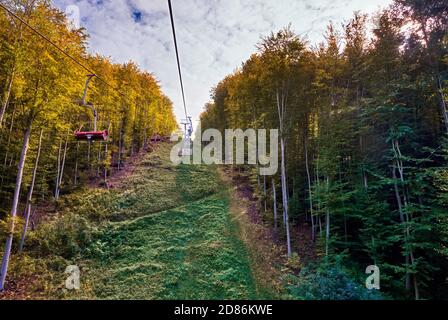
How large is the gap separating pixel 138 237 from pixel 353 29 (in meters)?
16.8

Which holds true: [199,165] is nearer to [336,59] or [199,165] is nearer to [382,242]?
[336,59]

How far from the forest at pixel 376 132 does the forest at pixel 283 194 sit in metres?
0.07

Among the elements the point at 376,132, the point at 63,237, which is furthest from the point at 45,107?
the point at 376,132

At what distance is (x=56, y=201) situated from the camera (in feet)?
48.1

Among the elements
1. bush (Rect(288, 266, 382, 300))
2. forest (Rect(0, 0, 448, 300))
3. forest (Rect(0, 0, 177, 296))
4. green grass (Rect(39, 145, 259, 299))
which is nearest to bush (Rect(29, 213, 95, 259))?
forest (Rect(0, 0, 448, 300))

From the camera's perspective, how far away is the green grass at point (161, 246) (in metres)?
8.54

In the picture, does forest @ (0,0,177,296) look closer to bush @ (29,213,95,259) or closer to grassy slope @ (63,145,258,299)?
bush @ (29,213,95,259)

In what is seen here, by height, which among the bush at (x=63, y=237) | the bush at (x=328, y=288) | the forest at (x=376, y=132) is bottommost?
the bush at (x=328, y=288)

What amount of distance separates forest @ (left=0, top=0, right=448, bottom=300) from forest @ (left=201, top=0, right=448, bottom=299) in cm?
7

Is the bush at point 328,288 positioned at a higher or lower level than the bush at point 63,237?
lower

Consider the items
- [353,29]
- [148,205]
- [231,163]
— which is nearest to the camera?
[353,29]

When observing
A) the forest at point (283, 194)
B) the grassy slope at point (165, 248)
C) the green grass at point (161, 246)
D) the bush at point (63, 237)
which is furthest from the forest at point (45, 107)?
the grassy slope at point (165, 248)

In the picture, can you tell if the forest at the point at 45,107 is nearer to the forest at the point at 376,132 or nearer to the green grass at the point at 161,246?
the green grass at the point at 161,246

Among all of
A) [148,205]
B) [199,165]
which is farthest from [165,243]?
[199,165]
